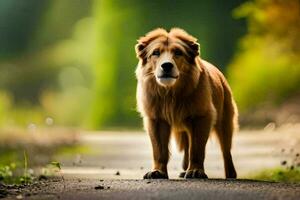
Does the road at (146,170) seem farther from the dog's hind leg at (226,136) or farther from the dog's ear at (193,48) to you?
the dog's ear at (193,48)

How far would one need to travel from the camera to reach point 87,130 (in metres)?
13.6

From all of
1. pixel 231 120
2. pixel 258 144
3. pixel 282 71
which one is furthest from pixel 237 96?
pixel 231 120

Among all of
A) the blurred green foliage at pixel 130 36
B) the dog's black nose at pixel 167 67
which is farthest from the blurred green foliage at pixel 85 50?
the dog's black nose at pixel 167 67

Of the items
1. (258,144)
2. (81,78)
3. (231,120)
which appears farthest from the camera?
(81,78)

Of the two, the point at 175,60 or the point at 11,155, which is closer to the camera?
the point at 175,60

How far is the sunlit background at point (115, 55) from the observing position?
12898mm

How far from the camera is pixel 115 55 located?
611 inches

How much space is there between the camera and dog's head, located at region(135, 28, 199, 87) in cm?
586

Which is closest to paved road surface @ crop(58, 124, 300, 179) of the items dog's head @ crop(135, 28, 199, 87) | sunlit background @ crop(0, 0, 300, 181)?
sunlit background @ crop(0, 0, 300, 181)

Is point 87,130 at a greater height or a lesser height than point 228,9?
lesser

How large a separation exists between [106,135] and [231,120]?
20.9ft

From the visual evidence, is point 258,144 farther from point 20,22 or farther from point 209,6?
point 20,22

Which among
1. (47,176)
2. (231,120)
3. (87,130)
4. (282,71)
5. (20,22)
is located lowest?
(47,176)

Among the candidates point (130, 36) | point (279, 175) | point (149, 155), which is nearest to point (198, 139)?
point (279, 175)
